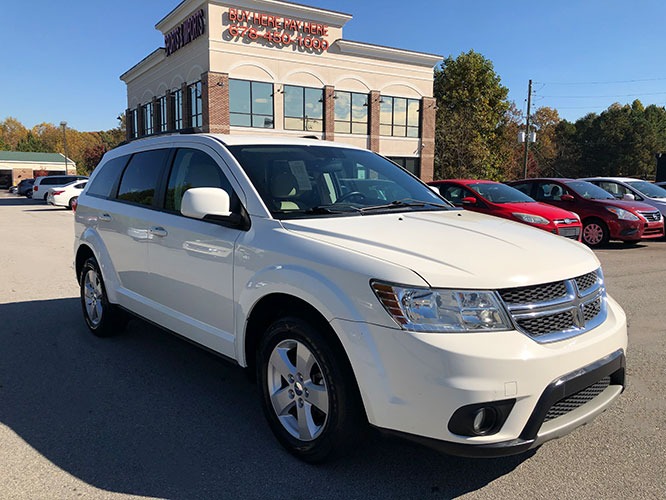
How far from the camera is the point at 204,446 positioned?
3.18m

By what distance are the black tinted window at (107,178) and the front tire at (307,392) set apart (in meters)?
2.84

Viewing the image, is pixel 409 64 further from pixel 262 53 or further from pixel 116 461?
pixel 116 461

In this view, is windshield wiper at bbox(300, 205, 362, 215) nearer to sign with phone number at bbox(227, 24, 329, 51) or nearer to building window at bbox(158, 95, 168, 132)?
sign with phone number at bbox(227, 24, 329, 51)

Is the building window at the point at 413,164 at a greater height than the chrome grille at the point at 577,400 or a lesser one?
greater

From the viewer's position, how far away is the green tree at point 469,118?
40062mm

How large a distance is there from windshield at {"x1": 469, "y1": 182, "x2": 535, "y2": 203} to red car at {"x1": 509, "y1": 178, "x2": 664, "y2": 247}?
1737 mm

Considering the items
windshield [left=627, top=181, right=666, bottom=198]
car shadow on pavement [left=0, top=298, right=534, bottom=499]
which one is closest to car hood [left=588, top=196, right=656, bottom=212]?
windshield [left=627, top=181, right=666, bottom=198]

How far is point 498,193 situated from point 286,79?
66.5 feet

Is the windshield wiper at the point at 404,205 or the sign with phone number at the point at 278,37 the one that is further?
the sign with phone number at the point at 278,37

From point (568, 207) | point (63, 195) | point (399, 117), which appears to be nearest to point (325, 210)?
point (568, 207)

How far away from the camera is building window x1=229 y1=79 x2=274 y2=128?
27.8m

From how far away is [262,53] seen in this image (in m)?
28.1

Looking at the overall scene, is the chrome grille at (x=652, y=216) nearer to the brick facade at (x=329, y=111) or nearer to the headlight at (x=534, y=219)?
the headlight at (x=534, y=219)

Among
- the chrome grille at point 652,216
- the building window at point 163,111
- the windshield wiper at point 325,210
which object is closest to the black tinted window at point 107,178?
the windshield wiper at point 325,210
